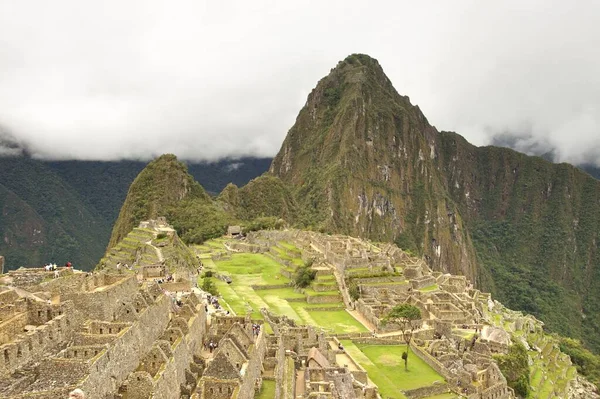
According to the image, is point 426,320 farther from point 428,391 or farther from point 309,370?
point 309,370

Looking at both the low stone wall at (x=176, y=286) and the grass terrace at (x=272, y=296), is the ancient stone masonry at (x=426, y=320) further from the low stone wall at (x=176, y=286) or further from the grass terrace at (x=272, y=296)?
the low stone wall at (x=176, y=286)

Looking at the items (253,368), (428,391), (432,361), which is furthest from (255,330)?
(432,361)

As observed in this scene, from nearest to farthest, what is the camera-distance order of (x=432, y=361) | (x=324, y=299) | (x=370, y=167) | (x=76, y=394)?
(x=76, y=394) < (x=432, y=361) < (x=324, y=299) < (x=370, y=167)

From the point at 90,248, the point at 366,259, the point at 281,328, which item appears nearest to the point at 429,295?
the point at 366,259

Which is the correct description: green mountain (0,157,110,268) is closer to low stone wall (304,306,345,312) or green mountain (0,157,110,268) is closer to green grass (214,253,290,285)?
green grass (214,253,290,285)

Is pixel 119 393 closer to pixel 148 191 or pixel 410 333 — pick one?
pixel 410 333

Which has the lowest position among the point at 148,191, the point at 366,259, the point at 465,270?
the point at 465,270
